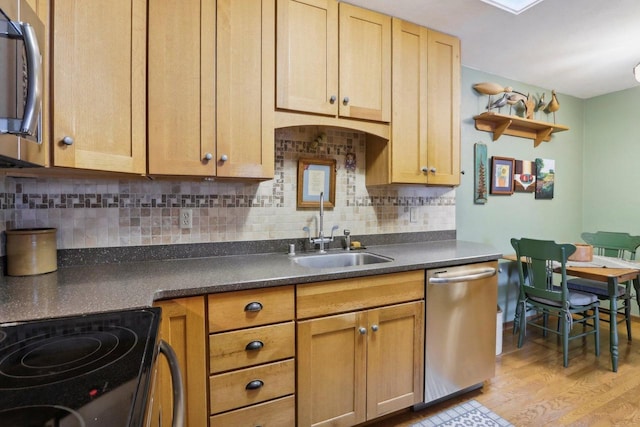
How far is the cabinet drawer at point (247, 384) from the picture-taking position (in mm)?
1333

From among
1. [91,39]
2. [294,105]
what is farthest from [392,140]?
[91,39]

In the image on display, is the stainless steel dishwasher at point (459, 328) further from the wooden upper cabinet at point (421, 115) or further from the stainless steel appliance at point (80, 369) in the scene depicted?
the stainless steel appliance at point (80, 369)

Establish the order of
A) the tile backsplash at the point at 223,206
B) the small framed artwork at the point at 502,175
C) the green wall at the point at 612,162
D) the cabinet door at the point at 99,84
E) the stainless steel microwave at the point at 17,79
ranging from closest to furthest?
the stainless steel microwave at the point at 17,79, the cabinet door at the point at 99,84, the tile backsplash at the point at 223,206, the small framed artwork at the point at 502,175, the green wall at the point at 612,162

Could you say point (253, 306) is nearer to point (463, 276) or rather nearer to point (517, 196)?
point (463, 276)

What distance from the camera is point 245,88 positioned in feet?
5.29

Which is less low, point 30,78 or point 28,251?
point 30,78

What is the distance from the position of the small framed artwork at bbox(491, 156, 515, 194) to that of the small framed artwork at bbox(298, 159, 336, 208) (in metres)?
1.78

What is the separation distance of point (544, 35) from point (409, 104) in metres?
1.19

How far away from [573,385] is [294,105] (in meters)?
2.60

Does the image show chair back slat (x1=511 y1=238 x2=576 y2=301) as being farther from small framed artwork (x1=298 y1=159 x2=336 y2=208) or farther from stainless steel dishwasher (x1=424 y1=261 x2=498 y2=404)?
small framed artwork (x1=298 y1=159 x2=336 y2=208)

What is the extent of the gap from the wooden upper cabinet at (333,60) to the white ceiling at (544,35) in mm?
160

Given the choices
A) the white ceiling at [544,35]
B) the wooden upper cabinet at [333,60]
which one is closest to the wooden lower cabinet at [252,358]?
the wooden upper cabinet at [333,60]

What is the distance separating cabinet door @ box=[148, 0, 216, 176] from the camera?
4.71 ft

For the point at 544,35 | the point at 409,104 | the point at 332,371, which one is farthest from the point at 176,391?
the point at 544,35
